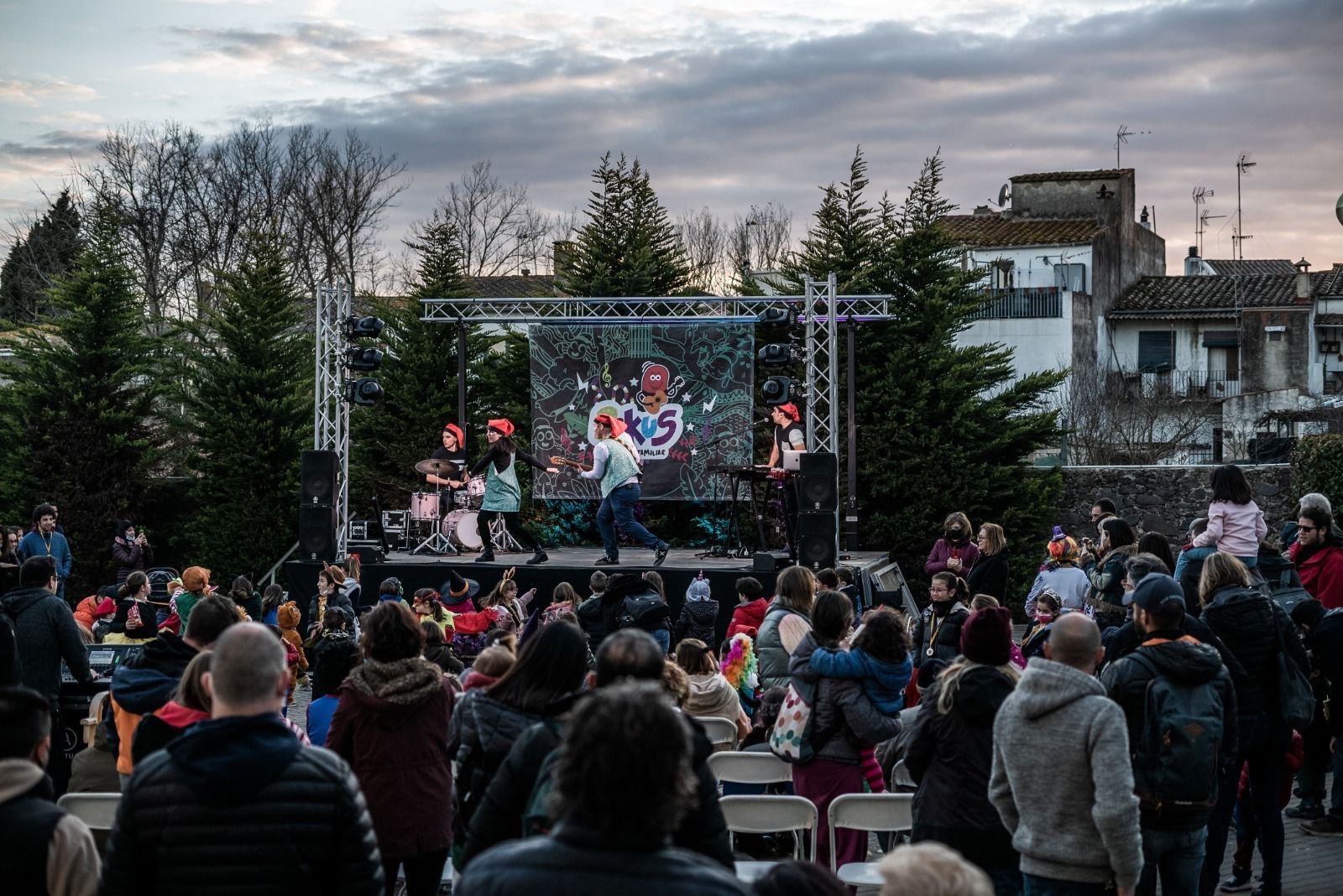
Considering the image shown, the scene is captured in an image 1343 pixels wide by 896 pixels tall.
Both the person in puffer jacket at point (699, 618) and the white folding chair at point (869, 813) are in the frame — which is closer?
the white folding chair at point (869, 813)

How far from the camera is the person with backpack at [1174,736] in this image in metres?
5.17

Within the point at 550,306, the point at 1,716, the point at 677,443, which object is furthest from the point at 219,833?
the point at 550,306

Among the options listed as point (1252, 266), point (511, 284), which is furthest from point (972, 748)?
point (1252, 266)

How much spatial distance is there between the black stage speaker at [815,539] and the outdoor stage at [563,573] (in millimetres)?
504

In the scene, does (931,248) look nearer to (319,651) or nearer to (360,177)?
(319,651)

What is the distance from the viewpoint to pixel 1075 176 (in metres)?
39.5

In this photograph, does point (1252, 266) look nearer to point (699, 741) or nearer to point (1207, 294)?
point (1207, 294)

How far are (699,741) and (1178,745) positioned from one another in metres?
2.52

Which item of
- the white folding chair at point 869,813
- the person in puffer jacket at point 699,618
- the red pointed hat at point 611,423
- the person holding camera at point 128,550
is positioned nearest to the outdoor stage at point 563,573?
the red pointed hat at point 611,423

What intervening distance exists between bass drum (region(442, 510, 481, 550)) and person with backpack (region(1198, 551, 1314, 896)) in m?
12.4

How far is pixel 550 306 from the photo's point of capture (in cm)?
2192

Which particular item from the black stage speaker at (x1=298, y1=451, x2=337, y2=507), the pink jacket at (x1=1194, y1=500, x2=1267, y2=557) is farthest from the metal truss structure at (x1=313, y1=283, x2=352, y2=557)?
the pink jacket at (x1=1194, y1=500, x2=1267, y2=557)

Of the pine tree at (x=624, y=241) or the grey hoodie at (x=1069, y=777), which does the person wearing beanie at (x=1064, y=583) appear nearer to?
the grey hoodie at (x=1069, y=777)

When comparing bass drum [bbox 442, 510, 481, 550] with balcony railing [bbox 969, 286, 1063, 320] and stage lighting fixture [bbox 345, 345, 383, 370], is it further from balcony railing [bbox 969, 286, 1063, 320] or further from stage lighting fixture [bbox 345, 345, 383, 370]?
balcony railing [bbox 969, 286, 1063, 320]
